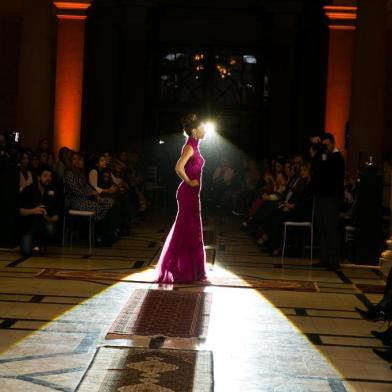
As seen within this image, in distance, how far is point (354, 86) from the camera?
1538 centimetres

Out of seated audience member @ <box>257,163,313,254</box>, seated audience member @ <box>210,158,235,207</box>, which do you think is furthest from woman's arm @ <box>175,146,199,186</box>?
seated audience member @ <box>210,158,235,207</box>

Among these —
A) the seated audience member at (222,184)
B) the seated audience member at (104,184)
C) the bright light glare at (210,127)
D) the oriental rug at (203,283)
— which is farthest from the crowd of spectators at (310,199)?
the bright light glare at (210,127)

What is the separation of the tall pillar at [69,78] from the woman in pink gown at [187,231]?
29.6 feet

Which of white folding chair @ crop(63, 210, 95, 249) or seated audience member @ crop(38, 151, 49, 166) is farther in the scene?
seated audience member @ crop(38, 151, 49, 166)

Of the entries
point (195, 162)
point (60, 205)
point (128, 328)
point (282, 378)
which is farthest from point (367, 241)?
point (282, 378)

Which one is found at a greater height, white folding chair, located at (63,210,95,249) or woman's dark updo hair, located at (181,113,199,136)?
woman's dark updo hair, located at (181,113,199,136)

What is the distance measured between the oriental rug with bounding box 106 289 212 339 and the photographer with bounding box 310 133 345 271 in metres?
2.95

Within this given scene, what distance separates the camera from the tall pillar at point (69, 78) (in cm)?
1839

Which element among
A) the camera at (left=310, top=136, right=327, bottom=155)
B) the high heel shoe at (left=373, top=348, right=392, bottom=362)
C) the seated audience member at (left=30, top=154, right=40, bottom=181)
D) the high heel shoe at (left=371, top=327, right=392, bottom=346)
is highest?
the camera at (left=310, top=136, right=327, bottom=155)

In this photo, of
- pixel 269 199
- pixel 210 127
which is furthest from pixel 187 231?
pixel 210 127

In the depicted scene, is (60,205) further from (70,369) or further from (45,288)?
(70,369)

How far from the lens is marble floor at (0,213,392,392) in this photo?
5941mm

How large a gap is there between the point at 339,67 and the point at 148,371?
14030mm

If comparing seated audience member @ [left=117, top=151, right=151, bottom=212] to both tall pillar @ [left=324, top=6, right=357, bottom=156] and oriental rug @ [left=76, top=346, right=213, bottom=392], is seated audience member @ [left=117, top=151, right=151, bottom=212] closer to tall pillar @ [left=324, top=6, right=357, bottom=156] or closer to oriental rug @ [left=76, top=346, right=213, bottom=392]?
tall pillar @ [left=324, top=6, right=357, bottom=156]
